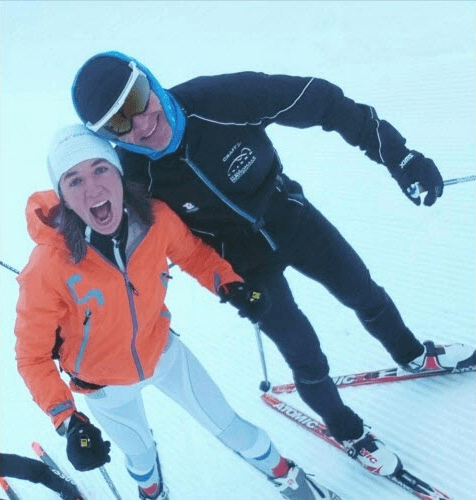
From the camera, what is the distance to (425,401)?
8.44 ft

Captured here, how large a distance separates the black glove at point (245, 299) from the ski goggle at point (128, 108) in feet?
2.20

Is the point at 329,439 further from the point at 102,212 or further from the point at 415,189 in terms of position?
the point at 102,212

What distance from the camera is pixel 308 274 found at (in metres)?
2.20

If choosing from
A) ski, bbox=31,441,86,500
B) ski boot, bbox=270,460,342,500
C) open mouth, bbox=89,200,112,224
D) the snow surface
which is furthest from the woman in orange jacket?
ski, bbox=31,441,86,500

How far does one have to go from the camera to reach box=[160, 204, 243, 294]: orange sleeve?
1.95 meters

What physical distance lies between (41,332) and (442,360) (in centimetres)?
188

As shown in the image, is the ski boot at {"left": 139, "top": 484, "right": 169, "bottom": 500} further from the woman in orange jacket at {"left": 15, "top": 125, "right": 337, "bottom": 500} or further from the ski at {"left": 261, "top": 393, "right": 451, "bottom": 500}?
the ski at {"left": 261, "top": 393, "right": 451, "bottom": 500}

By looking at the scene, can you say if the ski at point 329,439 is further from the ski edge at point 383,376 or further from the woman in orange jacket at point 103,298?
the woman in orange jacket at point 103,298

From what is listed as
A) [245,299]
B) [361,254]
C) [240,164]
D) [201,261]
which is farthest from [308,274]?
[361,254]

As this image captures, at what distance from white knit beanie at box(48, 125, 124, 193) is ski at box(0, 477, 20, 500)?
194 cm

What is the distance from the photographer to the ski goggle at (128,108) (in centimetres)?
166

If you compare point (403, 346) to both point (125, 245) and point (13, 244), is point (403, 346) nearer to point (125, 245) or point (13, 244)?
point (125, 245)

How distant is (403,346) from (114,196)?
1587 millimetres

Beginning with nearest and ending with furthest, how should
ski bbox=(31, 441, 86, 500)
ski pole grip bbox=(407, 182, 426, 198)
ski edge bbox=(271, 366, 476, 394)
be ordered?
ski pole grip bbox=(407, 182, 426, 198)
ski edge bbox=(271, 366, 476, 394)
ski bbox=(31, 441, 86, 500)
